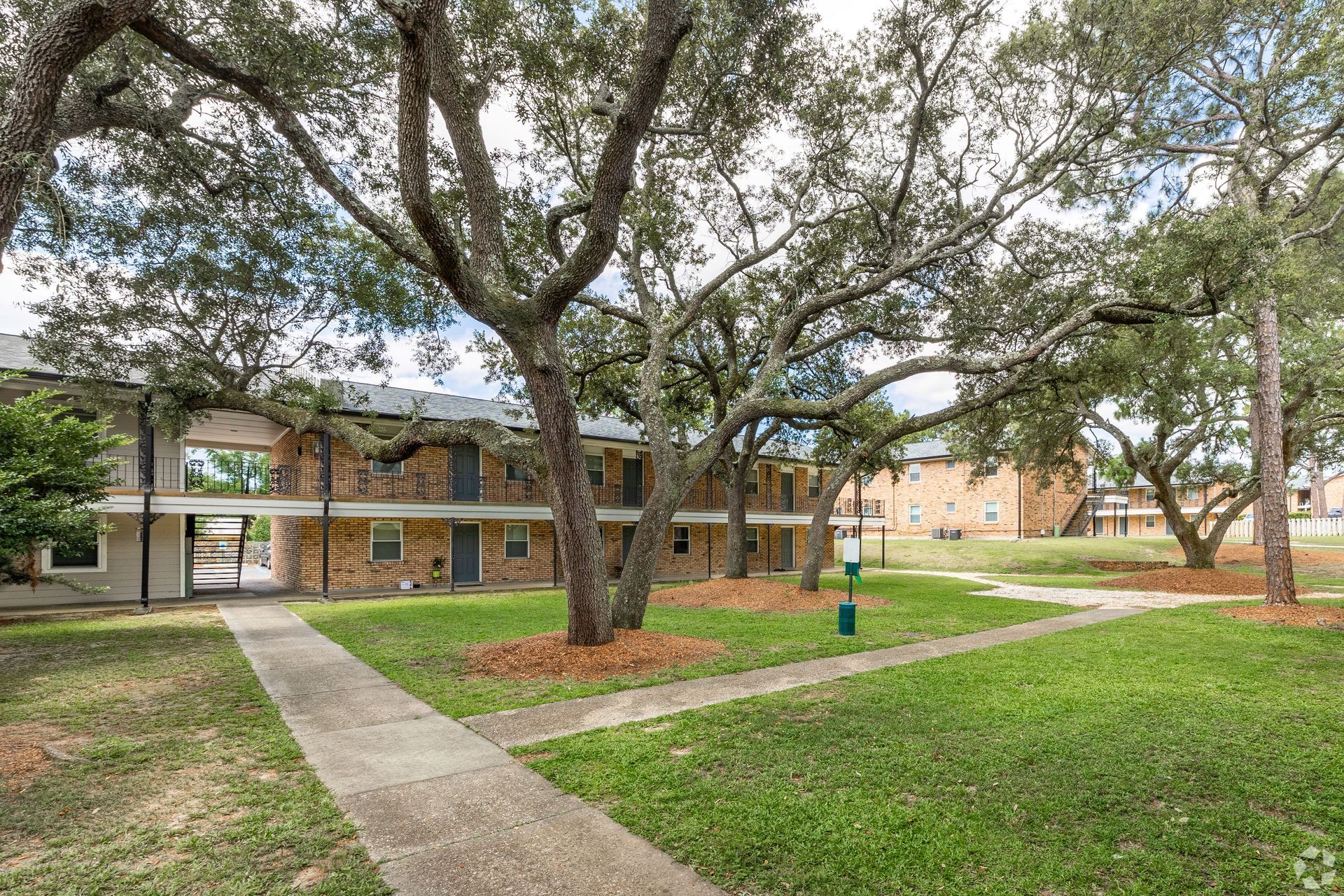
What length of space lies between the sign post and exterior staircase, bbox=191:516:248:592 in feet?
59.8

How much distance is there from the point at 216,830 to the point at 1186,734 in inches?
294

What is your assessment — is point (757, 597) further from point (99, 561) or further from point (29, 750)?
point (99, 561)

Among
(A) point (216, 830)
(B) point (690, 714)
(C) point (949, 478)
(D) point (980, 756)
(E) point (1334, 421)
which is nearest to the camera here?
(A) point (216, 830)

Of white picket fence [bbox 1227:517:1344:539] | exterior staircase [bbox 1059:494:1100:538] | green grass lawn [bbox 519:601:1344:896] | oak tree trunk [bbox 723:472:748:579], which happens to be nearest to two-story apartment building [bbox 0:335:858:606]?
oak tree trunk [bbox 723:472:748:579]

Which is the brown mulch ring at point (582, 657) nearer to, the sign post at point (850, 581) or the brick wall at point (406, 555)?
the sign post at point (850, 581)

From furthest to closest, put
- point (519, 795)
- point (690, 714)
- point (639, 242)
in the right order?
point (639, 242) < point (690, 714) < point (519, 795)

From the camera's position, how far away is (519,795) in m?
4.36

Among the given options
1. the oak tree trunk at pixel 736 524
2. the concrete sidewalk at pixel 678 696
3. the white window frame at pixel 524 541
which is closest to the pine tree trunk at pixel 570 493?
the concrete sidewalk at pixel 678 696

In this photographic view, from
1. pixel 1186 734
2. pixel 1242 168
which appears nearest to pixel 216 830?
pixel 1186 734

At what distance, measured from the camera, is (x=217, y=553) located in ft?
71.1

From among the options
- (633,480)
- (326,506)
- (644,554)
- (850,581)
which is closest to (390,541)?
(326,506)

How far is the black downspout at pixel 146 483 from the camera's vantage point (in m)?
13.9

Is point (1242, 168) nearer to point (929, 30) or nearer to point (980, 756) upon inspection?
point (929, 30)

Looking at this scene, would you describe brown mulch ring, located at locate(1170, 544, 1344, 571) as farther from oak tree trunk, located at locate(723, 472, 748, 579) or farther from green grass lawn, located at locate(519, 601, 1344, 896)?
green grass lawn, located at locate(519, 601, 1344, 896)
